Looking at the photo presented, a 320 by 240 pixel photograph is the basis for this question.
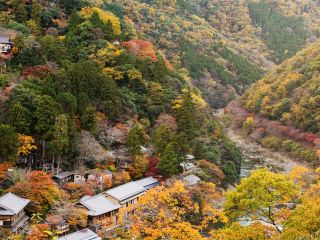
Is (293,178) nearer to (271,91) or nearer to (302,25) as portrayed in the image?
(271,91)

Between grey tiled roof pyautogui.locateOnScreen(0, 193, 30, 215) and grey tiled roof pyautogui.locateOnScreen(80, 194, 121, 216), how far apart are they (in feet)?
11.7

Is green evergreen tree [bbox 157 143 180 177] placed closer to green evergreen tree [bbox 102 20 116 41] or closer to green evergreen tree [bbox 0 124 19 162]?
green evergreen tree [bbox 0 124 19 162]

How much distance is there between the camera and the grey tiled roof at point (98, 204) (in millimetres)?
29203

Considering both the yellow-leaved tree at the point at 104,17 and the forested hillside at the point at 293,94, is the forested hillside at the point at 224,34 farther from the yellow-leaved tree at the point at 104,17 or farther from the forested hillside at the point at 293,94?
the yellow-leaved tree at the point at 104,17

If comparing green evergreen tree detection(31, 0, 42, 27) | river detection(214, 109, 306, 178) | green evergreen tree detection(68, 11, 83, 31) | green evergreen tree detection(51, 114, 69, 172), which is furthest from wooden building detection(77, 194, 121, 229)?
river detection(214, 109, 306, 178)

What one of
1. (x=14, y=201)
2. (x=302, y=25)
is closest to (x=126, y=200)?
(x=14, y=201)

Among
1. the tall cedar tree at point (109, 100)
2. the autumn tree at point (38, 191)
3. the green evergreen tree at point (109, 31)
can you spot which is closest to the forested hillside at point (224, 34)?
the green evergreen tree at point (109, 31)

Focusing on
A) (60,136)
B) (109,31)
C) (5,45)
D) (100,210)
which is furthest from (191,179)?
(109,31)

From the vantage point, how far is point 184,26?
91.0 metres

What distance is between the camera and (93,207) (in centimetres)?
2950

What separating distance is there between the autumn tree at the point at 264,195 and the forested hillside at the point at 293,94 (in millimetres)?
43408

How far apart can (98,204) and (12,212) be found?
18.4 ft

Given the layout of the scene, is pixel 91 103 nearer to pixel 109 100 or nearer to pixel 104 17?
pixel 109 100

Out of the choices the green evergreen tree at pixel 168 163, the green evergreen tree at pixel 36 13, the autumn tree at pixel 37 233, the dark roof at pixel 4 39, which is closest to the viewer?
the autumn tree at pixel 37 233
